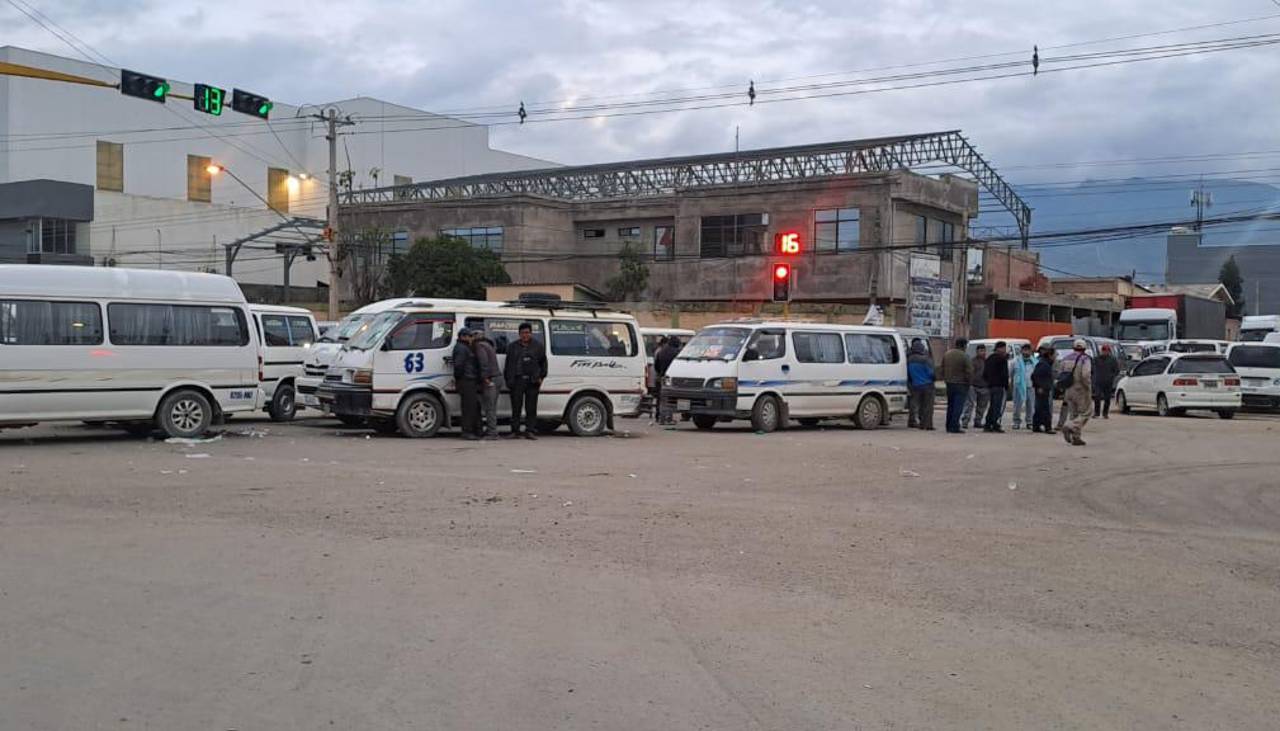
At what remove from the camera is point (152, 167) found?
204 ft

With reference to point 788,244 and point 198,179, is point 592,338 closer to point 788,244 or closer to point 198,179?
point 788,244

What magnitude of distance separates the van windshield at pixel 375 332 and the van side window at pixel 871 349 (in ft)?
27.9

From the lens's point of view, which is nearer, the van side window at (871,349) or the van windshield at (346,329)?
the van windshield at (346,329)

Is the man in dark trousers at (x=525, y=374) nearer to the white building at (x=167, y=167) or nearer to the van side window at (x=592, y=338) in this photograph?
the van side window at (x=592, y=338)

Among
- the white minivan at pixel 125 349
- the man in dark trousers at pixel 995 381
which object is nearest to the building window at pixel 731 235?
the man in dark trousers at pixel 995 381

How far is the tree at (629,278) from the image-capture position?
46.8 meters

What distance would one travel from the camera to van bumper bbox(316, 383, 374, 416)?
52.2 feet

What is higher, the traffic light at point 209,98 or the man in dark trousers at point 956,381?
the traffic light at point 209,98

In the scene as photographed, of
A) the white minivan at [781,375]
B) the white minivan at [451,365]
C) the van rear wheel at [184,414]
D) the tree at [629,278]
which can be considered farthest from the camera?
the tree at [629,278]

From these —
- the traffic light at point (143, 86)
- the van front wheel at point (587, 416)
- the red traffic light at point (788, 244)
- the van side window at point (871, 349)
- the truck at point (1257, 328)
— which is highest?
the traffic light at point (143, 86)

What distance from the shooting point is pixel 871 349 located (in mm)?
20688

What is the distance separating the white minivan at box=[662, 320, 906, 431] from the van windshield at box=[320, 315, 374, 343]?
18.1 feet

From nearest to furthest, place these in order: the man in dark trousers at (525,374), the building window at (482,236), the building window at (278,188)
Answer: the man in dark trousers at (525,374) < the building window at (482,236) < the building window at (278,188)

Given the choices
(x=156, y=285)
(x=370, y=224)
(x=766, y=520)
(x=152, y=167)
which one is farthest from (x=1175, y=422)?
(x=152, y=167)
